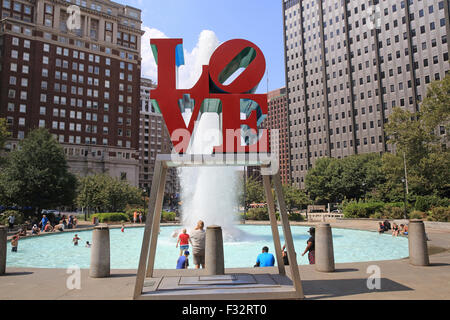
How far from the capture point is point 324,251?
972cm

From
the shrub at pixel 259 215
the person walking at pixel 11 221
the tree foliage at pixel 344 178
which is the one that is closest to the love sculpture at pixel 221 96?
the person walking at pixel 11 221

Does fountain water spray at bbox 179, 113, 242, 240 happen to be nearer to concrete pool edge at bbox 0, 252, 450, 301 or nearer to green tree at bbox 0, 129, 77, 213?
concrete pool edge at bbox 0, 252, 450, 301

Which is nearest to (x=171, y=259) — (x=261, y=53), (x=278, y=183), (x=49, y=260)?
(x=49, y=260)

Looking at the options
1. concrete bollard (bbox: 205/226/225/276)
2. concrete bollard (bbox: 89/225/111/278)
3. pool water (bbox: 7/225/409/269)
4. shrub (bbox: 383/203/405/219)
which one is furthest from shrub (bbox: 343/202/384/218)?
concrete bollard (bbox: 89/225/111/278)

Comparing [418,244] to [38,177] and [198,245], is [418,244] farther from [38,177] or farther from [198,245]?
[38,177]

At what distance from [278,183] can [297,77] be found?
378ft

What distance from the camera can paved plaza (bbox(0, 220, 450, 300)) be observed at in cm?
709

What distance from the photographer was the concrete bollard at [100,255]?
30.1 ft

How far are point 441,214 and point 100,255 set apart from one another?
33.9 metres

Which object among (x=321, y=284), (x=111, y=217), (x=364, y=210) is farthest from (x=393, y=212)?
(x=321, y=284)

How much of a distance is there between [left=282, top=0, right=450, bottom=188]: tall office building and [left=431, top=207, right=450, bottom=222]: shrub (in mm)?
53744

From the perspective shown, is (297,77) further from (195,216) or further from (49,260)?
(49,260)

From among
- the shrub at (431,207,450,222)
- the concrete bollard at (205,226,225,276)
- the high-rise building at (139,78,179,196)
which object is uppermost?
the high-rise building at (139,78,179,196)

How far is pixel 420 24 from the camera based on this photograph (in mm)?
83562
